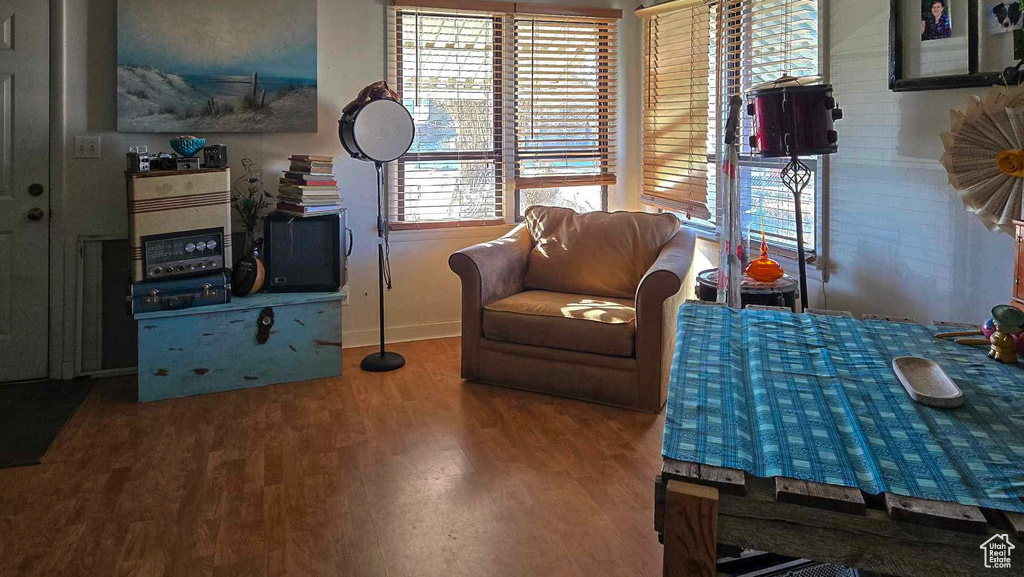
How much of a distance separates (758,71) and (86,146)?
346cm

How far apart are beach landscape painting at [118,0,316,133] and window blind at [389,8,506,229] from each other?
0.58 m

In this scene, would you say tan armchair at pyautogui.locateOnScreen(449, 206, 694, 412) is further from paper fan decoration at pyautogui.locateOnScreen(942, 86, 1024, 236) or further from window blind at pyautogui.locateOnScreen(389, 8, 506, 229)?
paper fan decoration at pyautogui.locateOnScreen(942, 86, 1024, 236)

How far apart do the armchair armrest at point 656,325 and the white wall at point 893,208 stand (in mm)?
747

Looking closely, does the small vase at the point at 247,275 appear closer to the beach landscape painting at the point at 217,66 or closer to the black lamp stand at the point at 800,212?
the beach landscape painting at the point at 217,66

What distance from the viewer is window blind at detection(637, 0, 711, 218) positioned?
165 inches

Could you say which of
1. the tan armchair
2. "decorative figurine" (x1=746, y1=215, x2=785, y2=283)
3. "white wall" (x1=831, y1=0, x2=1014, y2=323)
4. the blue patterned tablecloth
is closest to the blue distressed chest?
the tan armchair

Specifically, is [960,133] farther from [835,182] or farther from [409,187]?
[409,187]

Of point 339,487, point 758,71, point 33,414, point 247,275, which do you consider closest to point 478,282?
point 247,275

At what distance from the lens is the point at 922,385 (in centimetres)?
156

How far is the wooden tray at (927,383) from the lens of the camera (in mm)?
1465

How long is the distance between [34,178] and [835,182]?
3.88 m

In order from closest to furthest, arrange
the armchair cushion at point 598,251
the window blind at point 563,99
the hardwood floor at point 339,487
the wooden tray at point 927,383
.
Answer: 1. the wooden tray at point 927,383
2. the hardwood floor at point 339,487
3. the armchair cushion at point 598,251
4. the window blind at point 563,99

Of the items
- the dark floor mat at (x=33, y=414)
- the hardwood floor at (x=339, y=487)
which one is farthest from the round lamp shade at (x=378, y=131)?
the dark floor mat at (x=33, y=414)

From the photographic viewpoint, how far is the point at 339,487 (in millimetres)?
2672
